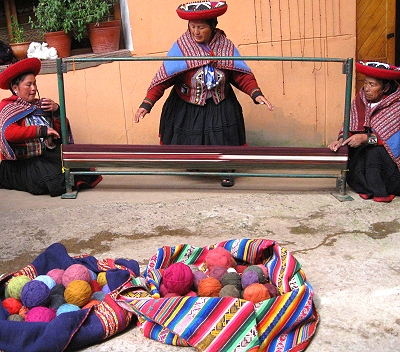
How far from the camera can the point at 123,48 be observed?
5.46 metres

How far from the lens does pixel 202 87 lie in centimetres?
446

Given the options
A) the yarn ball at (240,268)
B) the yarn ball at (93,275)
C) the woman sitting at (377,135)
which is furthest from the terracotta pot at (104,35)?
the yarn ball at (240,268)

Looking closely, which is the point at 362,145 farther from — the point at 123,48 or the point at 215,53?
the point at 123,48

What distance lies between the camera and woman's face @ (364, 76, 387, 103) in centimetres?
406

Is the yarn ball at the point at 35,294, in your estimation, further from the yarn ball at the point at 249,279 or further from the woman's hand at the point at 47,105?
the woman's hand at the point at 47,105

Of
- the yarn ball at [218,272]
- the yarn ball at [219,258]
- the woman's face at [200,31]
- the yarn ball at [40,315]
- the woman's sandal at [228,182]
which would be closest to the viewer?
the yarn ball at [40,315]

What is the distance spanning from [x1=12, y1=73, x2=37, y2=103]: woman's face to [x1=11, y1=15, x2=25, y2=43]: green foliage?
1.03m

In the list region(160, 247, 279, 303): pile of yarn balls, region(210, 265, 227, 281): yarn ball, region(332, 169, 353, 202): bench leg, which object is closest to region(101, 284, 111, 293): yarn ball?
region(160, 247, 279, 303): pile of yarn balls

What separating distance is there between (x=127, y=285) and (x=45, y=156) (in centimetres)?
213

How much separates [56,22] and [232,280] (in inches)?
125

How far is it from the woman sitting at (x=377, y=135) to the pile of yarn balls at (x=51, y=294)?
6.81 ft

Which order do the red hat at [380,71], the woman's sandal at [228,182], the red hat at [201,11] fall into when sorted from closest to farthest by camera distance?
the red hat at [380,71], the red hat at [201,11], the woman's sandal at [228,182]

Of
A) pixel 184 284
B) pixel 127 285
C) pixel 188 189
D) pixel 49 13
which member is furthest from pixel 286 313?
pixel 49 13

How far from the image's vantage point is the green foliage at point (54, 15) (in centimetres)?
492
